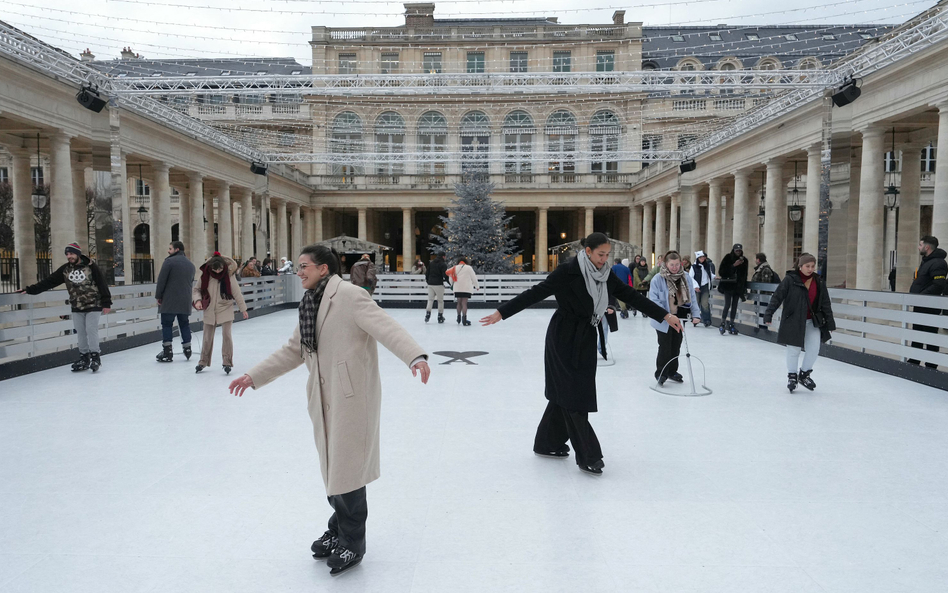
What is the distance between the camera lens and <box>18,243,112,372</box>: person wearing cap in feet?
29.4

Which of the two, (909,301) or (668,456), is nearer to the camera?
(668,456)

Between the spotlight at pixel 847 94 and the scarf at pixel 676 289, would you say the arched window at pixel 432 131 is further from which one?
the scarf at pixel 676 289

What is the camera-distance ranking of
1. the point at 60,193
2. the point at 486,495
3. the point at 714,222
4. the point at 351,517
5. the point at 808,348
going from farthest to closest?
the point at 714,222
the point at 60,193
the point at 808,348
the point at 486,495
the point at 351,517

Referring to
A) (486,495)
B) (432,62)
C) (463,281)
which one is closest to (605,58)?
(432,62)

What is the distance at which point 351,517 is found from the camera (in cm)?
336

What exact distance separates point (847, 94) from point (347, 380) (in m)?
15.2

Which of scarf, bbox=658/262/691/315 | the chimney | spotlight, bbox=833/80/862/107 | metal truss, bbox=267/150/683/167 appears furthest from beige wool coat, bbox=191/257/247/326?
the chimney

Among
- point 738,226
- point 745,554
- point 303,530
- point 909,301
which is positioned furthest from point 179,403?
point 738,226

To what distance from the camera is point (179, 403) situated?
23.7 ft

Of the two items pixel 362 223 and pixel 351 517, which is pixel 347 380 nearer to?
pixel 351 517

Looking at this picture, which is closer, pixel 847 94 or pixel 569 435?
pixel 569 435

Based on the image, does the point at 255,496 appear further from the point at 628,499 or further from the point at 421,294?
the point at 421,294

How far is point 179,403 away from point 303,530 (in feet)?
13.4

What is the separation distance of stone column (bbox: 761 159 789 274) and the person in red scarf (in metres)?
20.0
